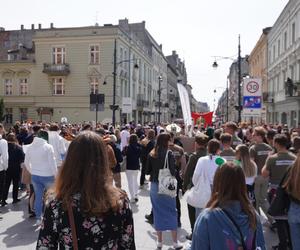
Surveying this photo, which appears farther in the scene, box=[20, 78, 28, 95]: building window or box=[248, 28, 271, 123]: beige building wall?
box=[248, 28, 271, 123]: beige building wall

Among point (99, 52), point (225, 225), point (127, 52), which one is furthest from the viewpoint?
point (127, 52)

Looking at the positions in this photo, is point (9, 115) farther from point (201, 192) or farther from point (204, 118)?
point (201, 192)

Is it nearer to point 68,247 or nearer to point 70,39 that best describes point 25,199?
point 68,247

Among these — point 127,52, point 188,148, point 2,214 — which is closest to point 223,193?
point 2,214

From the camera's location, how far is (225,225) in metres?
2.91

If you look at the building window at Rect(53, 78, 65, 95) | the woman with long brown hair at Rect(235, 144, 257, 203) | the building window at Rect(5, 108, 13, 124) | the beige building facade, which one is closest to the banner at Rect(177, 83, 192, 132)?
the woman with long brown hair at Rect(235, 144, 257, 203)

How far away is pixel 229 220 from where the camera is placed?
9.59ft

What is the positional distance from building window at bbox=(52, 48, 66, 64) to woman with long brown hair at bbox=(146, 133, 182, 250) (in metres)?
41.2

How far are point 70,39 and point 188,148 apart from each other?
35155mm

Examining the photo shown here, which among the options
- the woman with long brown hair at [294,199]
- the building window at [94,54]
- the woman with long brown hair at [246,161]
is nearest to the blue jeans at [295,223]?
the woman with long brown hair at [294,199]

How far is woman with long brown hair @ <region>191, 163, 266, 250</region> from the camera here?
9.55ft

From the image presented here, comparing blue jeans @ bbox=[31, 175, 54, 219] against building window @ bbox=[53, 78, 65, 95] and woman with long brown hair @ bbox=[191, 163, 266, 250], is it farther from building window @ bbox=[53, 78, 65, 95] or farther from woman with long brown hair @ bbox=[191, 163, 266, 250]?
building window @ bbox=[53, 78, 65, 95]

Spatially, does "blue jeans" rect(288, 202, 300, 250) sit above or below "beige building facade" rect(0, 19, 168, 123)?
below

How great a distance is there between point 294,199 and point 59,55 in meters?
44.0
